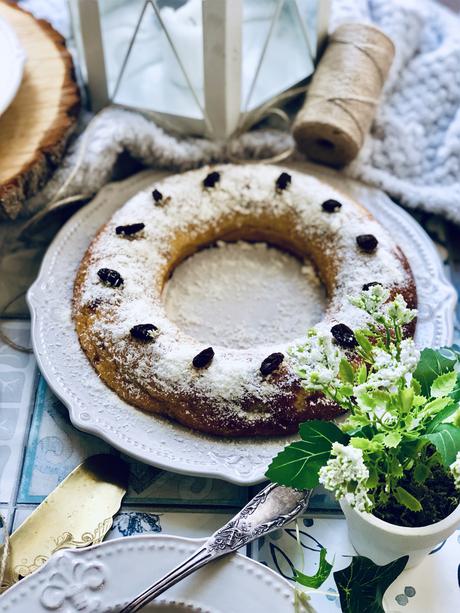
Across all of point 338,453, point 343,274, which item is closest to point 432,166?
point 343,274

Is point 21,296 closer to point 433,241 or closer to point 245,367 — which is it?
point 245,367

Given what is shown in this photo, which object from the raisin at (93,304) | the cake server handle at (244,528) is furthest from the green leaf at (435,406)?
the raisin at (93,304)

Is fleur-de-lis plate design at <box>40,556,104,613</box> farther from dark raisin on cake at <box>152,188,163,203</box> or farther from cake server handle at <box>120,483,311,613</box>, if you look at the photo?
dark raisin on cake at <box>152,188,163,203</box>

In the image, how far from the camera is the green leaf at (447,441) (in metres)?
0.73

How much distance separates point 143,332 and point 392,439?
427 millimetres

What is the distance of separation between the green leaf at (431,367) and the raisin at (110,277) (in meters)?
0.48

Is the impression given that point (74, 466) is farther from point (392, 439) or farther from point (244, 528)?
point (392, 439)

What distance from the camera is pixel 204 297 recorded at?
1213mm

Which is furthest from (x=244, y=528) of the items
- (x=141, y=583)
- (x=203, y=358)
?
(x=203, y=358)

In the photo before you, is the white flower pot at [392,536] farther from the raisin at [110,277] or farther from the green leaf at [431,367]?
the raisin at [110,277]

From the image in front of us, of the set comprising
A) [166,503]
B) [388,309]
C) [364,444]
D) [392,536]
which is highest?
[388,309]

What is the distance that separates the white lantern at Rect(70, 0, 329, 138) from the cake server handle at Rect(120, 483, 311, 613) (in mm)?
658

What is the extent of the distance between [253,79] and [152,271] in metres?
0.37

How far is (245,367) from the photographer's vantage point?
105 cm
